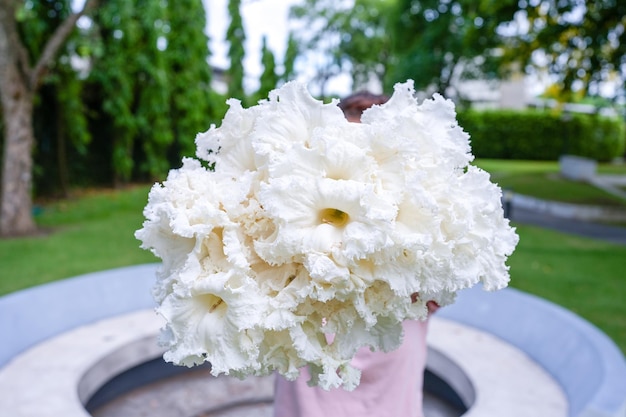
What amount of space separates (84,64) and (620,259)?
38.1ft

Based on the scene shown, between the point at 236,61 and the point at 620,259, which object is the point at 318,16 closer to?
the point at 236,61

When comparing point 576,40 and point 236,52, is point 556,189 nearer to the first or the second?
point 576,40

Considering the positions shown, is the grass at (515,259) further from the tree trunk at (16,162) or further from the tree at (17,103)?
the tree at (17,103)

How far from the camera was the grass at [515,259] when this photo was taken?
6.13 metres

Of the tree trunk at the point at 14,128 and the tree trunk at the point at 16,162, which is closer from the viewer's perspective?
the tree trunk at the point at 14,128

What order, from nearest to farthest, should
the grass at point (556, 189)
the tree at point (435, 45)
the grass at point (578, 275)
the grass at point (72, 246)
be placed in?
the grass at point (578, 275), the grass at point (72, 246), the grass at point (556, 189), the tree at point (435, 45)

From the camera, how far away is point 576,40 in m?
10.7

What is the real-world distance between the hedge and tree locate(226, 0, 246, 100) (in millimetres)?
16012

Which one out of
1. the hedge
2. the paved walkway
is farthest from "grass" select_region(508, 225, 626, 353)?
the hedge

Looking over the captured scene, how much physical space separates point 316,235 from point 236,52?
38.8ft

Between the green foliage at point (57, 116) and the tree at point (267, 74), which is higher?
the tree at point (267, 74)

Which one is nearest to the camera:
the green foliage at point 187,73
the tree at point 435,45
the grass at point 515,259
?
the grass at point 515,259

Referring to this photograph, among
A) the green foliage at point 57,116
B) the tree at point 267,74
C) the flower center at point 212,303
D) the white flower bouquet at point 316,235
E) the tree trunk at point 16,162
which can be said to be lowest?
the flower center at point 212,303

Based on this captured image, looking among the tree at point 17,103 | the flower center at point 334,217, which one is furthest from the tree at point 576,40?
the flower center at point 334,217
